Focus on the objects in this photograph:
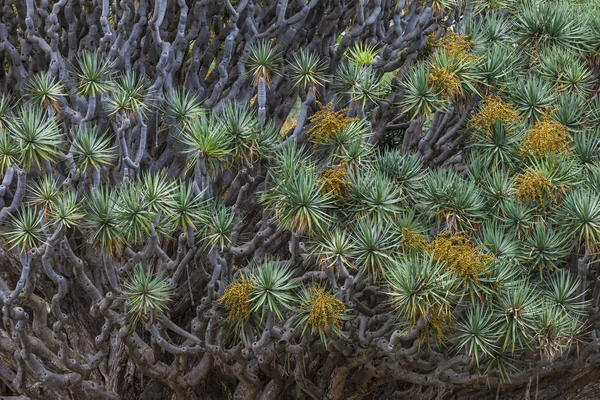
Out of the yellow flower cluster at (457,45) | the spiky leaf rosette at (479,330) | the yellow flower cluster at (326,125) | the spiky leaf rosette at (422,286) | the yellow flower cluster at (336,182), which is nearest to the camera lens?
the spiky leaf rosette at (422,286)

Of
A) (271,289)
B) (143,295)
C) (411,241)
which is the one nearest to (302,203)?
(271,289)

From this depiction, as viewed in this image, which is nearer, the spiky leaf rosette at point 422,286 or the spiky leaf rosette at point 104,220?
the spiky leaf rosette at point 422,286

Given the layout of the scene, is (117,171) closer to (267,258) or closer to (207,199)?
(207,199)

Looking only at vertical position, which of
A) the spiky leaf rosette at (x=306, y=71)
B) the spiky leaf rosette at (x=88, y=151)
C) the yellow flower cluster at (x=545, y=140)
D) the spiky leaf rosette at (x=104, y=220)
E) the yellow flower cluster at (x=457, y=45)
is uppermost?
the yellow flower cluster at (x=457, y=45)

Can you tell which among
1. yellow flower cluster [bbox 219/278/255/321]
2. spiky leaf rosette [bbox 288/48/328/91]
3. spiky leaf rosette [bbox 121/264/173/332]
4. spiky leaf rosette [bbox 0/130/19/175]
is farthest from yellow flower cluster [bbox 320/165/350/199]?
spiky leaf rosette [bbox 0/130/19/175]

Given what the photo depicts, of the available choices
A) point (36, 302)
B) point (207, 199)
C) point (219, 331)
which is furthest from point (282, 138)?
point (36, 302)

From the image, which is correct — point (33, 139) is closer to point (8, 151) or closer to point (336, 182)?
point (8, 151)

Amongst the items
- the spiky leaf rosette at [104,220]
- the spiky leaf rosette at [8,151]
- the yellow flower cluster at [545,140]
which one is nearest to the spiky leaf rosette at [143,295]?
the spiky leaf rosette at [104,220]

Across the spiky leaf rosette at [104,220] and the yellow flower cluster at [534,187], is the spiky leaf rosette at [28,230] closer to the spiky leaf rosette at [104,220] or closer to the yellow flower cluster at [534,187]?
the spiky leaf rosette at [104,220]
